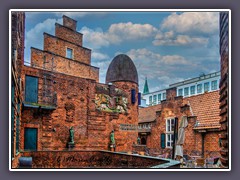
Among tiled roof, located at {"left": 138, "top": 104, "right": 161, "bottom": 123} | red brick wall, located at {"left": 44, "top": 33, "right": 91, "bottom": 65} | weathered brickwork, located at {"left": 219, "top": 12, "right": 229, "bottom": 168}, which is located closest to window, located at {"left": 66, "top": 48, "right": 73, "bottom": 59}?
red brick wall, located at {"left": 44, "top": 33, "right": 91, "bottom": 65}

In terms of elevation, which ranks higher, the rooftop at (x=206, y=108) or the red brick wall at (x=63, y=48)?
the red brick wall at (x=63, y=48)

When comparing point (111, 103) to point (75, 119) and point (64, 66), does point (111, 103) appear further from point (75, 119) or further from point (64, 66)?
point (64, 66)

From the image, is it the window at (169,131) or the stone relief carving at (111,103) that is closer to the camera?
the stone relief carving at (111,103)

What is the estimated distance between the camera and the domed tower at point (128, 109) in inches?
589

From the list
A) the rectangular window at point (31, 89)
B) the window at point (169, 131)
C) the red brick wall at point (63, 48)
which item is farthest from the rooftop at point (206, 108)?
the rectangular window at point (31, 89)

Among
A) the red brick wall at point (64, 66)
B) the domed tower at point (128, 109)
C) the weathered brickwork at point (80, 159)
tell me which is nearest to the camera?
the weathered brickwork at point (80, 159)

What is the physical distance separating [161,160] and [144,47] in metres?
2.63

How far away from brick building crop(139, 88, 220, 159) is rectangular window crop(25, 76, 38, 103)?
18.2ft

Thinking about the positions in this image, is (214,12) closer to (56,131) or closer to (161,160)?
(161,160)

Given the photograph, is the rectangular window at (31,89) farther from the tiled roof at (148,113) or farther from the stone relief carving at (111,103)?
the tiled roof at (148,113)

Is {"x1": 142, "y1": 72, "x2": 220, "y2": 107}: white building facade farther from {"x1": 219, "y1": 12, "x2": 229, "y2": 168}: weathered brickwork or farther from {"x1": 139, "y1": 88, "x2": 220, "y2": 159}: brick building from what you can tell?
{"x1": 219, "y1": 12, "x2": 229, "y2": 168}: weathered brickwork

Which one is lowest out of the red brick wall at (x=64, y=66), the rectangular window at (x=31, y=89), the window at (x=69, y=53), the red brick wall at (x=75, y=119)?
the red brick wall at (x=75, y=119)

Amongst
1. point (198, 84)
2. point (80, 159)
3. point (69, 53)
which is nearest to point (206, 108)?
point (198, 84)

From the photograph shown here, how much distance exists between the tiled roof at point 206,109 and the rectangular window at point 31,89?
7513mm
